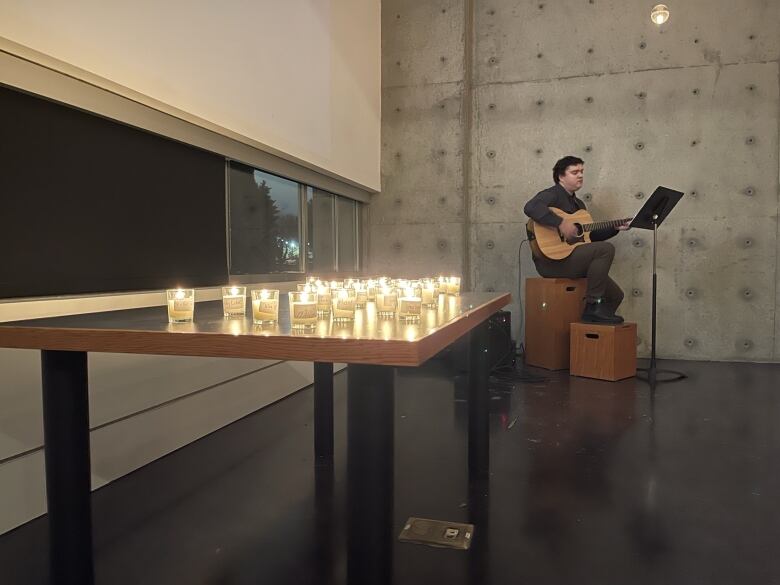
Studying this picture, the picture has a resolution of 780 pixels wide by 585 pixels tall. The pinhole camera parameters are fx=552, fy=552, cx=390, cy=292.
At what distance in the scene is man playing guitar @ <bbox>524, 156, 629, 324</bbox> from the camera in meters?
3.95

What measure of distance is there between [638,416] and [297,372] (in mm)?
1963

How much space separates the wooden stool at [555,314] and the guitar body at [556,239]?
205mm

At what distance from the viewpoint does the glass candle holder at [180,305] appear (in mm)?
1169

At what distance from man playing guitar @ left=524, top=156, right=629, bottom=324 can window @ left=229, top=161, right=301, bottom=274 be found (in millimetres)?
1761

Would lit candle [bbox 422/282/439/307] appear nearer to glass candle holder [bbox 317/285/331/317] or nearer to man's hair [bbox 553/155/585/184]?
glass candle holder [bbox 317/285/331/317]

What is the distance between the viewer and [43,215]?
5.86 ft

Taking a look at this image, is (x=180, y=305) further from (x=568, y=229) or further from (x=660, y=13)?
(x=660, y=13)

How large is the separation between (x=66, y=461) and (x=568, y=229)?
11.9 feet

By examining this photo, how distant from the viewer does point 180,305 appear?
117 centimetres

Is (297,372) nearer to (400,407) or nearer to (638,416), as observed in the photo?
(400,407)

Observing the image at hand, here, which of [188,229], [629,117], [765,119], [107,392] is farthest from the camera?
[629,117]

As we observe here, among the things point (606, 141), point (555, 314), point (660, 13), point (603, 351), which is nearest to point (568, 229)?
point (555, 314)

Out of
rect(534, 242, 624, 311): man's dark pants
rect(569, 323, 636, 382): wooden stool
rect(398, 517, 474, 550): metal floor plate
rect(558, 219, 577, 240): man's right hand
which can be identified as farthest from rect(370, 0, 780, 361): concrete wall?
rect(398, 517, 474, 550): metal floor plate

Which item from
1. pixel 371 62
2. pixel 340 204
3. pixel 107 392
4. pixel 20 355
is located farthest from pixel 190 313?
pixel 371 62
